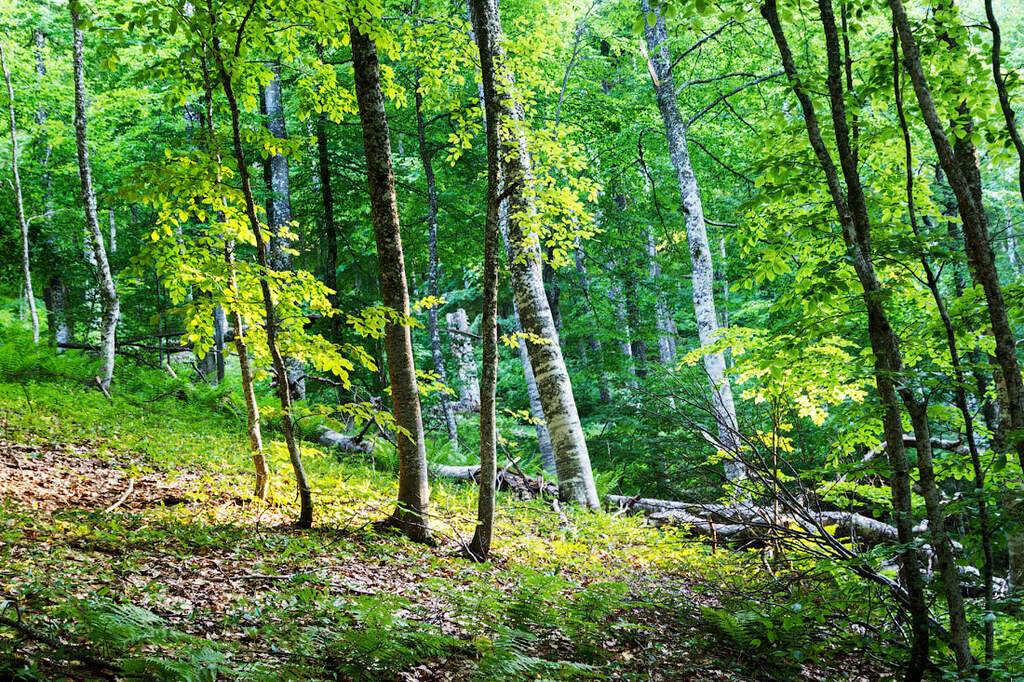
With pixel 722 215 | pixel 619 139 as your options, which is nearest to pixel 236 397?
pixel 619 139

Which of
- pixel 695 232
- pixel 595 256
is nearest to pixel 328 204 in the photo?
pixel 595 256

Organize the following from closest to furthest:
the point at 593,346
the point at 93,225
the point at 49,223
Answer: the point at 93,225 → the point at 49,223 → the point at 593,346

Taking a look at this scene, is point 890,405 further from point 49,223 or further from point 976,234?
point 49,223

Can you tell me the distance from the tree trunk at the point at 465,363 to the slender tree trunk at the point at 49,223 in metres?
9.35

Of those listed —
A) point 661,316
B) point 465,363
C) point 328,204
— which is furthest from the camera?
point 465,363

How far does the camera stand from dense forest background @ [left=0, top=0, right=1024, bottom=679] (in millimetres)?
3709

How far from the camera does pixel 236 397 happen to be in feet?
35.2

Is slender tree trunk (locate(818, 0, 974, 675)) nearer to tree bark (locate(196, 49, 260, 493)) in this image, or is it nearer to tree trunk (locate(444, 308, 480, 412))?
tree bark (locate(196, 49, 260, 493))

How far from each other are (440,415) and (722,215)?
9.54 meters

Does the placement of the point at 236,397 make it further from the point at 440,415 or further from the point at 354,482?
the point at 440,415

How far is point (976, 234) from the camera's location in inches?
151

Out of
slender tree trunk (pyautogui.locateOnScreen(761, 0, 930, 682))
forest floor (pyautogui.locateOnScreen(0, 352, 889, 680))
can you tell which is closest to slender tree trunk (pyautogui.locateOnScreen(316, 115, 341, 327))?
forest floor (pyautogui.locateOnScreen(0, 352, 889, 680))

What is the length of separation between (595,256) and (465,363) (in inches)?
205

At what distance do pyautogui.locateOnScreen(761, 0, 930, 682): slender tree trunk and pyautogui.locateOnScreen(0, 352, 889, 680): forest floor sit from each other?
0.44m
